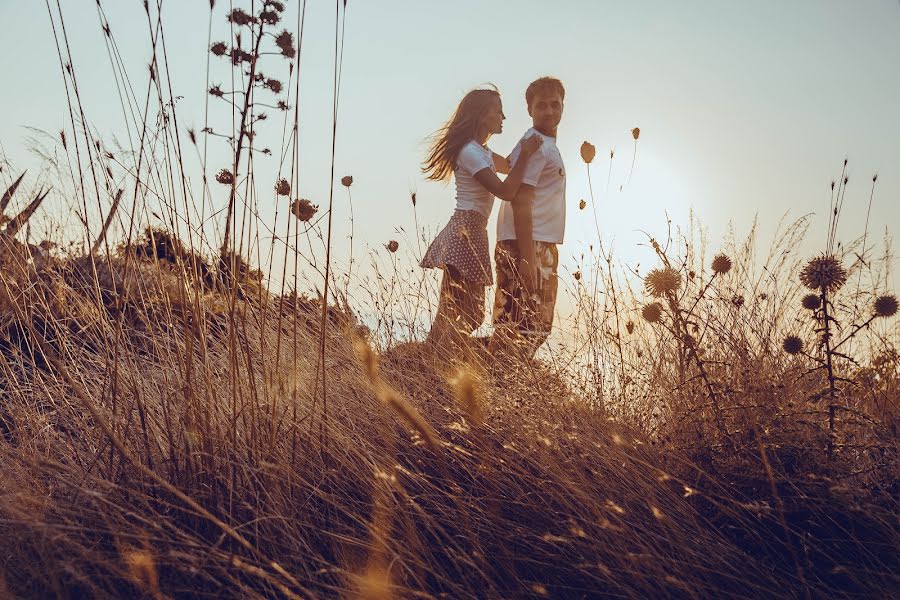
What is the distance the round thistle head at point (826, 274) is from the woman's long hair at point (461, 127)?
7.53 ft

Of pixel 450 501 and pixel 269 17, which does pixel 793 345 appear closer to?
pixel 450 501

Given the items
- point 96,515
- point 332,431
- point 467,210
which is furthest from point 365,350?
point 467,210

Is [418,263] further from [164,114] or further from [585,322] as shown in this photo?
[164,114]

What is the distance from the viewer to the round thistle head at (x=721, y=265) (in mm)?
2703

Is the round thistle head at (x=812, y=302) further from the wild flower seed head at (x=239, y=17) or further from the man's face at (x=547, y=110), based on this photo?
the man's face at (x=547, y=110)

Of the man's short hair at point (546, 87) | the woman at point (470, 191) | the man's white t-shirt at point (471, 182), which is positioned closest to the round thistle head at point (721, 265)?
the woman at point (470, 191)

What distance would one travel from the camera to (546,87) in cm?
376

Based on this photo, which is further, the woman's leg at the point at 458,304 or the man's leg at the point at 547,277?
the man's leg at the point at 547,277

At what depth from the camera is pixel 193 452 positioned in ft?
5.38

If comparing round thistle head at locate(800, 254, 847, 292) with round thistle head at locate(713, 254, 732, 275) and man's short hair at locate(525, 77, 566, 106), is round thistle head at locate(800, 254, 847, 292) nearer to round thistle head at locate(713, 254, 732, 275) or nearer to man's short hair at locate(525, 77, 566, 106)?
round thistle head at locate(713, 254, 732, 275)

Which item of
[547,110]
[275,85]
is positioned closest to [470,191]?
[547,110]

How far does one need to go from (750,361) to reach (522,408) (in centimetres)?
71

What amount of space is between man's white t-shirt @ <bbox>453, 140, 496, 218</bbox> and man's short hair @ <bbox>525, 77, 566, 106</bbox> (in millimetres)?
428

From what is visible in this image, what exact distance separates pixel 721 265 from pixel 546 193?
1.22 meters
